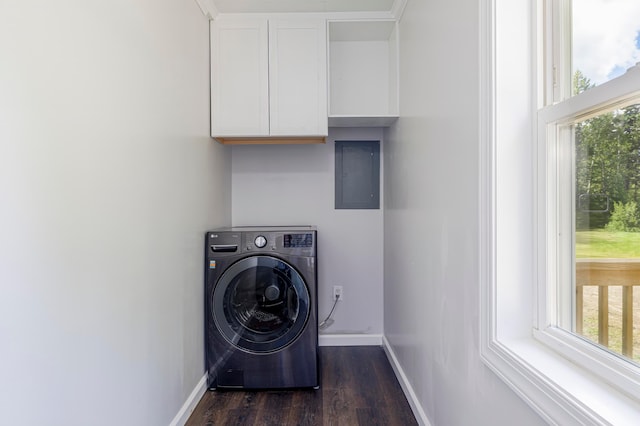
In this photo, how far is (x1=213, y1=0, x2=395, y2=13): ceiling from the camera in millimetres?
2096

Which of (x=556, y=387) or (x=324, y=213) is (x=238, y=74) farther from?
(x=556, y=387)

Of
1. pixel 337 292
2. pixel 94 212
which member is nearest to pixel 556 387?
pixel 94 212

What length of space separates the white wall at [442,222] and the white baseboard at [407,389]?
4cm

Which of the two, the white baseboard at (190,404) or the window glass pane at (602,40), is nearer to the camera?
the window glass pane at (602,40)

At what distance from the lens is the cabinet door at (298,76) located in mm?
2217

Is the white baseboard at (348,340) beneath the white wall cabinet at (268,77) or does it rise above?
beneath

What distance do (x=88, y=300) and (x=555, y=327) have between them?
135 centimetres

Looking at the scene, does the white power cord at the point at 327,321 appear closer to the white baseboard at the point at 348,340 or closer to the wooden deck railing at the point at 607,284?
the white baseboard at the point at 348,340

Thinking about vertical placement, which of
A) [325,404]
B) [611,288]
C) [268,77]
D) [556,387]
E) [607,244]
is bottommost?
[325,404]

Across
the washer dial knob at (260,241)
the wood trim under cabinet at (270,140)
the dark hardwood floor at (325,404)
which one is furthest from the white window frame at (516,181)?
the wood trim under cabinet at (270,140)

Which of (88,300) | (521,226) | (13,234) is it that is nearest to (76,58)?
(13,234)

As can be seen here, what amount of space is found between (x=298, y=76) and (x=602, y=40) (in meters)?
1.71

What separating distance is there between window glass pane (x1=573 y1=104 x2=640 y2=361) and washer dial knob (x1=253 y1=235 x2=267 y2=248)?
1.50 metres

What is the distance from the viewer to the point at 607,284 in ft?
2.63
